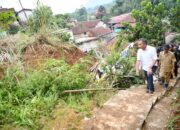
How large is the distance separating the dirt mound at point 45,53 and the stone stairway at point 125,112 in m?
3.12

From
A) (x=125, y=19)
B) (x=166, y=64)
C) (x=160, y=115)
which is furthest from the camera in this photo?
(x=125, y=19)

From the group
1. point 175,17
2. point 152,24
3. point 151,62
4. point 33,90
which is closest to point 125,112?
point 151,62

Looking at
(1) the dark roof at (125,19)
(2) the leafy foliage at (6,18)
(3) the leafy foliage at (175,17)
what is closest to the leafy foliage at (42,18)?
(2) the leafy foliage at (6,18)

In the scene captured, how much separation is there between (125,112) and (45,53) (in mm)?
4244

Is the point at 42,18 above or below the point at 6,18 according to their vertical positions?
below

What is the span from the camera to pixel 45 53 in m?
8.12

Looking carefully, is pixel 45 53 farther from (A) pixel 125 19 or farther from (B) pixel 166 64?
(A) pixel 125 19

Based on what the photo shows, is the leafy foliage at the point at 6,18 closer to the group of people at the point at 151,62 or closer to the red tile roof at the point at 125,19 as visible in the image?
the group of people at the point at 151,62

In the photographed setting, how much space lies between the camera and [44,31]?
841 cm

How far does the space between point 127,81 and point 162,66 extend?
140 cm

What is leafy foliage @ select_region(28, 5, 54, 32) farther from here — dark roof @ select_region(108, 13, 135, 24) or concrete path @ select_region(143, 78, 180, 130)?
dark roof @ select_region(108, 13, 135, 24)

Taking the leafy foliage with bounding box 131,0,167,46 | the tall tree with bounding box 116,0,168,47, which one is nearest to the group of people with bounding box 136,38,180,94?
the tall tree with bounding box 116,0,168,47

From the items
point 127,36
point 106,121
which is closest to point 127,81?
point 106,121

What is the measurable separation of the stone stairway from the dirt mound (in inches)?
123
